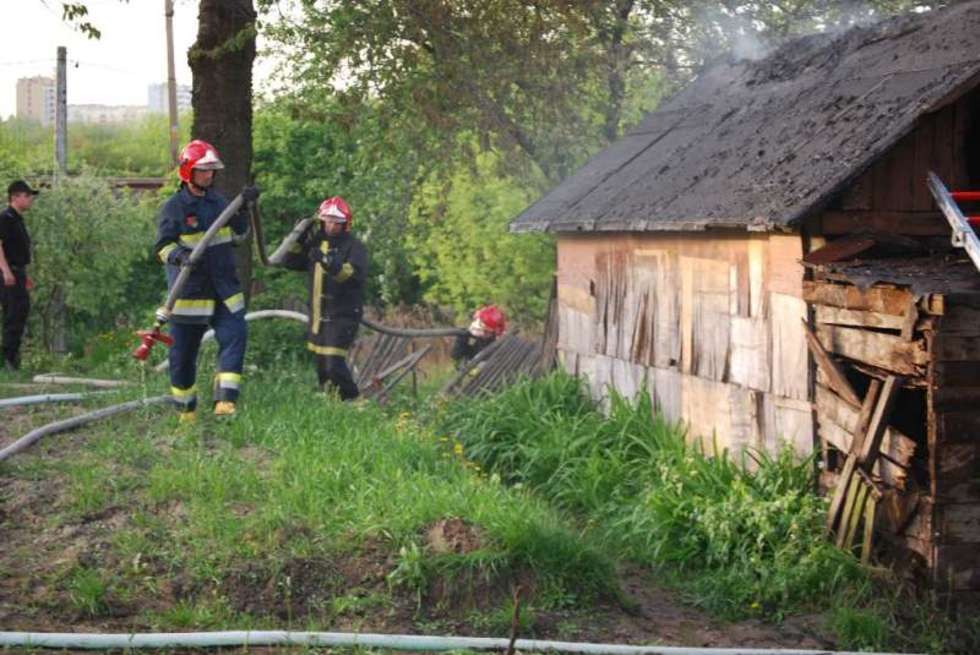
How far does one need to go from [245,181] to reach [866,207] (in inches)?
277

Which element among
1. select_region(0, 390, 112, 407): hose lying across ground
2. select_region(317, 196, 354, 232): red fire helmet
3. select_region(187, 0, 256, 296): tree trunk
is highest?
select_region(187, 0, 256, 296): tree trunk

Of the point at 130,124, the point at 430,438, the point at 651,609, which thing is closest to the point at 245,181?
the point at 430,438

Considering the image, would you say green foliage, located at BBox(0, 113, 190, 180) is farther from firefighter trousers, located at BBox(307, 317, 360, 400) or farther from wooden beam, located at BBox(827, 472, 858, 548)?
wooden beam, located at BBox(827, 472, 858, 548)

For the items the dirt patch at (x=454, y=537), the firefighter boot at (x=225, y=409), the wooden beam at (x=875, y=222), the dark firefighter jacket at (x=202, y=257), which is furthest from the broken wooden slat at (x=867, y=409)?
the dark firefighter jacket at (x=202, y=257)

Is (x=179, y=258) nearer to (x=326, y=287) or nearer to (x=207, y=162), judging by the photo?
(x=207, y=162)

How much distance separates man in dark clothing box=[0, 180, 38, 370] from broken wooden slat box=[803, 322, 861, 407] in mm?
9143

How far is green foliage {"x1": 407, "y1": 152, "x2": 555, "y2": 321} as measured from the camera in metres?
20.8

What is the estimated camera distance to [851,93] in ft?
35.4

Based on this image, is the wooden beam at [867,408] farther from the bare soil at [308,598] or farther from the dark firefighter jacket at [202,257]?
the dark firefighter jacket at [202,257]

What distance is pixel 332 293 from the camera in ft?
44.7

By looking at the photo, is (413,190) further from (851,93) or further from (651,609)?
(651,609)

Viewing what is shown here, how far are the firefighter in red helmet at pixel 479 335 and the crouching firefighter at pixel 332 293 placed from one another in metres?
3.31

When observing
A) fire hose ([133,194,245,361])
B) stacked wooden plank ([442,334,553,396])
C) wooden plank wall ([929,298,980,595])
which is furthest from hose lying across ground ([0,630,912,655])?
stacked wooden plank ([442,334,553,396])

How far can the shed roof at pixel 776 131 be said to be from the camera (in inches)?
377
